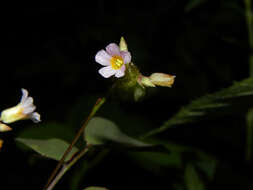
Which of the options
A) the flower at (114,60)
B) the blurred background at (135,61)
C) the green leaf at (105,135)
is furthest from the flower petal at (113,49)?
the blurred background at (135,61)

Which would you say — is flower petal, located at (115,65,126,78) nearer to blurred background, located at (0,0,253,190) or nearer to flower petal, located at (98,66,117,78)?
flower petal, located at (98,66,117,78)

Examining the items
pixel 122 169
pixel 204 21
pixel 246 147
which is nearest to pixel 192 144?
pixel 246 147

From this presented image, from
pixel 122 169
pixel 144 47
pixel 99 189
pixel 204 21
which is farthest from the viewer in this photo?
pixel 204 21

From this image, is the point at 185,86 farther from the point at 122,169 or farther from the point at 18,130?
the point at 18,130

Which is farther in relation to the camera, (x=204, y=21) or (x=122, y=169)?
(x=204, y=21)

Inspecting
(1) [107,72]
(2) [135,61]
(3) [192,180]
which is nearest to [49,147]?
(1) [107,72]

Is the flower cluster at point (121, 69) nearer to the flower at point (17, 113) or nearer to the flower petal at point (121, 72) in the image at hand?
the flower petal at point (121, 72)
